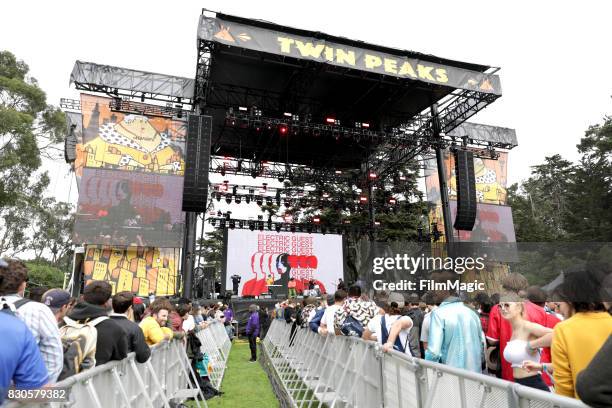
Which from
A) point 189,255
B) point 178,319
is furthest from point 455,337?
point 189,255

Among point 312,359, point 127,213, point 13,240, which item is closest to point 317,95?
point 127,213

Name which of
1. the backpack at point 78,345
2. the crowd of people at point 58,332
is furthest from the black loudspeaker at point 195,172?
the backpack at point 78,345

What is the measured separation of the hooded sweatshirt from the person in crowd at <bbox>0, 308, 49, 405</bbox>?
109 cm

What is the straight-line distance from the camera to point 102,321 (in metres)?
2.91

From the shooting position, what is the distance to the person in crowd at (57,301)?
2709mm

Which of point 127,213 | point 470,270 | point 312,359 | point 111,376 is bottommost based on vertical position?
point 312,359

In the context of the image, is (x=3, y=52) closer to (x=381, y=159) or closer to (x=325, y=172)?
(x=325, y=172)

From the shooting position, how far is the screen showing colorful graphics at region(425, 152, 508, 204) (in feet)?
66.7

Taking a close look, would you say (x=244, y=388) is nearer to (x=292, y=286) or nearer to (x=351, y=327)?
(x=351, y=327)

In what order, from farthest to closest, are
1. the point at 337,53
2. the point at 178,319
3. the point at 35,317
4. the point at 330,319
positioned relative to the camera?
the point at 337,53
the point at 178,319
the point at 330,319
the point at 35,317

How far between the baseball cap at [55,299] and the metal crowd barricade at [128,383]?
55 centimetres

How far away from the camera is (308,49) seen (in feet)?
43.0

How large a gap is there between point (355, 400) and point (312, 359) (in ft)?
7.58

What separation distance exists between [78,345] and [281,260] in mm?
14864
